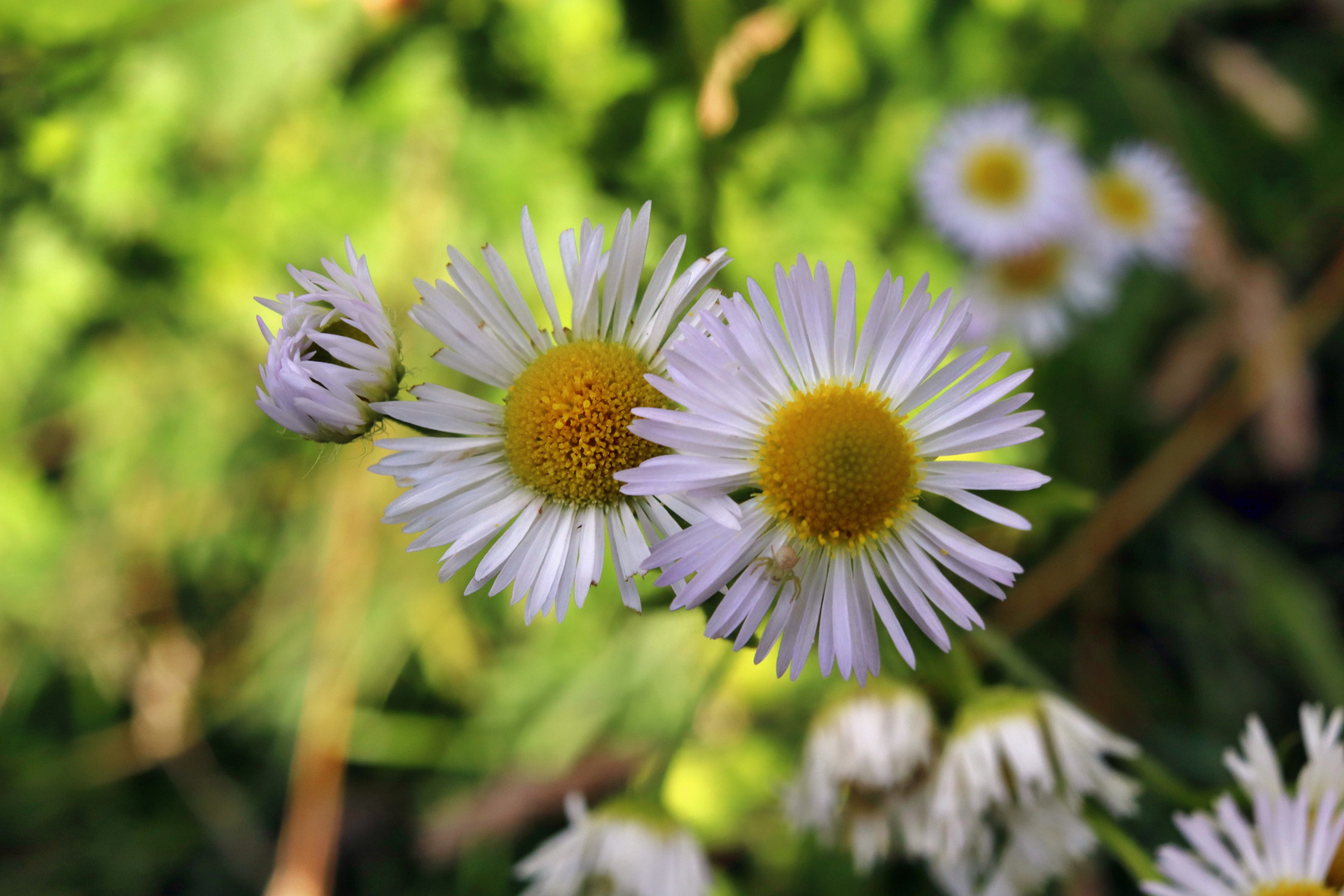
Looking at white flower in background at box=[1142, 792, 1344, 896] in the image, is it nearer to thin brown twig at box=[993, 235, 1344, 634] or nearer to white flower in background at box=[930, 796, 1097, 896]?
white flower in background at box=[930, 796, 1097, 896]

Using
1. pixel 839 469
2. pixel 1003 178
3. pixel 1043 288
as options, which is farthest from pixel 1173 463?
pixel 839 469

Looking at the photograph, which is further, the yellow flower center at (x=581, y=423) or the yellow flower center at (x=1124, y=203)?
the yellow flower center at (x=1124, y=203)

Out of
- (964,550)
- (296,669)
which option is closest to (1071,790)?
(964,550)

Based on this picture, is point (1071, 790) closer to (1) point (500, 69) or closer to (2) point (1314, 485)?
(2) point (1314, 485)

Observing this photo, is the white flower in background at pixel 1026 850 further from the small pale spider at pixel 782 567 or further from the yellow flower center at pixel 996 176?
the yellow flower center at pixel 996 176

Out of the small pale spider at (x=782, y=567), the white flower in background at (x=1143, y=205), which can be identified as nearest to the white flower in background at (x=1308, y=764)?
the small pale spider at (x=782, y=567)

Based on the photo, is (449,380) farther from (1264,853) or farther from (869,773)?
(1264,853)
